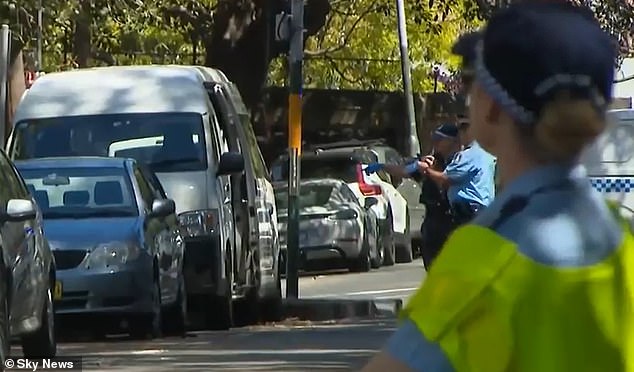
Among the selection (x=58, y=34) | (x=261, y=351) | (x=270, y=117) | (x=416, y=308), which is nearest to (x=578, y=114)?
(x=416, y=308)

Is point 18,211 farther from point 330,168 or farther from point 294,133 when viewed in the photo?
point 330,168

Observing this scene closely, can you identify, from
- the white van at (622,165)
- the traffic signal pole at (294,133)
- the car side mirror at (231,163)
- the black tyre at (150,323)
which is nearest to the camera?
the black tyre at (150,323)

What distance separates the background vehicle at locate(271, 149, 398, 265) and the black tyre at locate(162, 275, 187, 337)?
11454mm

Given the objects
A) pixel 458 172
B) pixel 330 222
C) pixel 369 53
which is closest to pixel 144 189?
pixel 458 172

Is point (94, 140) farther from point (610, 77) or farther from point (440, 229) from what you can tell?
point (610, 77)

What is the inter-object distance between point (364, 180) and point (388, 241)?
1.16 metres

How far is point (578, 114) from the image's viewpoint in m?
2.78

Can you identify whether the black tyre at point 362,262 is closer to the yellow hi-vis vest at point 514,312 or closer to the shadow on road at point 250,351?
the shadow on road at point 250,351

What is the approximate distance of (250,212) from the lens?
16781 mm

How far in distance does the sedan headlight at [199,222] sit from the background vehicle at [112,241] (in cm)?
30

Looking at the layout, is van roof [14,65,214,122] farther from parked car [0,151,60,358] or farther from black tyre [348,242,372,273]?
black tyre [348,242,372,273]

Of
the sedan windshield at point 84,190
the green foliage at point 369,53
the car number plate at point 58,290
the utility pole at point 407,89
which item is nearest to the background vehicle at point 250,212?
the sedan windshield at point 84,190

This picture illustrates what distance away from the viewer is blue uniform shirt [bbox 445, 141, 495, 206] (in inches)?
506

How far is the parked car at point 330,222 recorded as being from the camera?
25.3m
